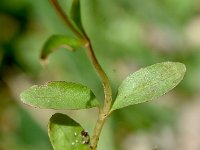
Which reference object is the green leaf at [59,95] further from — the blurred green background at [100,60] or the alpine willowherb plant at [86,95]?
the blurred green background at [100,60]

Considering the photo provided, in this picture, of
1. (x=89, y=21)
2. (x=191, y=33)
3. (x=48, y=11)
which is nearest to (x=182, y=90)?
(x=191, y=33)

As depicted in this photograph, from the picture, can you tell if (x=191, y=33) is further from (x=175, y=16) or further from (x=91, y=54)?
(x=91, y=54)

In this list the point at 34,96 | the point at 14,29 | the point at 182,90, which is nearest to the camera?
the point at 34,96

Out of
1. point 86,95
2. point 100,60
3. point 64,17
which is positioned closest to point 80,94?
point 86,95

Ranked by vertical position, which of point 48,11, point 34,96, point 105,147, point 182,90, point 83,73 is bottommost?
point 182,90

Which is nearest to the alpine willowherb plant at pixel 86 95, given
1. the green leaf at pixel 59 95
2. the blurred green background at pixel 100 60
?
the green leaf at pixel 59 95

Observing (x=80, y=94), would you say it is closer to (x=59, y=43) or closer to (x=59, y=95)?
(x=59, y=95)
